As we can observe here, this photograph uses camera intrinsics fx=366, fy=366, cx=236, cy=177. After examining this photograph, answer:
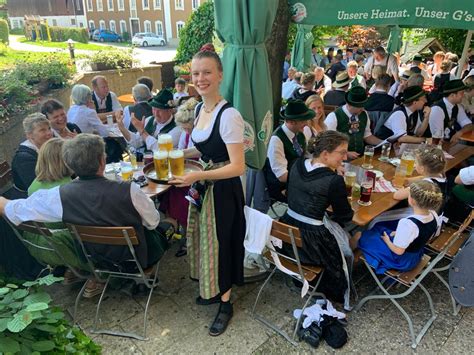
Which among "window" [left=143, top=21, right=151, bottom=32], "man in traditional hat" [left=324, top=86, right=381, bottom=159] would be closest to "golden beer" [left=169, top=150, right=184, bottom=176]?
"man in traditional hat" [left=324, top=86, right=381, bottom=159]

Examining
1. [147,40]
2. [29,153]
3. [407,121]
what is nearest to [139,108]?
[29,153]

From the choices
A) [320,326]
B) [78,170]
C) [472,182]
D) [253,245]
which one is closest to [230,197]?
[253,245]

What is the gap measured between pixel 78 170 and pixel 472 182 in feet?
10.7

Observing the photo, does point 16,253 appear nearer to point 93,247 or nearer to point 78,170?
point 93,247

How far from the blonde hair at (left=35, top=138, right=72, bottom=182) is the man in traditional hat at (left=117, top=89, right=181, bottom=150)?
1319mm

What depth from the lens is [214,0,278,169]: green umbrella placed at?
2.69 m

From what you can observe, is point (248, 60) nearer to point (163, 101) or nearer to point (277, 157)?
point (277, 157)

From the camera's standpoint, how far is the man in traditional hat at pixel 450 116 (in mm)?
4773

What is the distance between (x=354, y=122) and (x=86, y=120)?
3334 mm

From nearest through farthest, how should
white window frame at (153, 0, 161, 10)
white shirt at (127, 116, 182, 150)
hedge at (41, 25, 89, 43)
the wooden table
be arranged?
the wooden table
white shirt at (127, 116, 182, 150)
hedge at (41, 25, 89, 43)
white window frame at (153, 0, 161, 10)

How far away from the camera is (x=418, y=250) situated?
110 inches

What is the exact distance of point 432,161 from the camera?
9.96ft

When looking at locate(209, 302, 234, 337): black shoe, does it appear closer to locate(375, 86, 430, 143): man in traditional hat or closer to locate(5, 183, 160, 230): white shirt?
locate(5, 183, 160, 230): white shirt

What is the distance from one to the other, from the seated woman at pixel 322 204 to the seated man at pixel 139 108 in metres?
2.86
